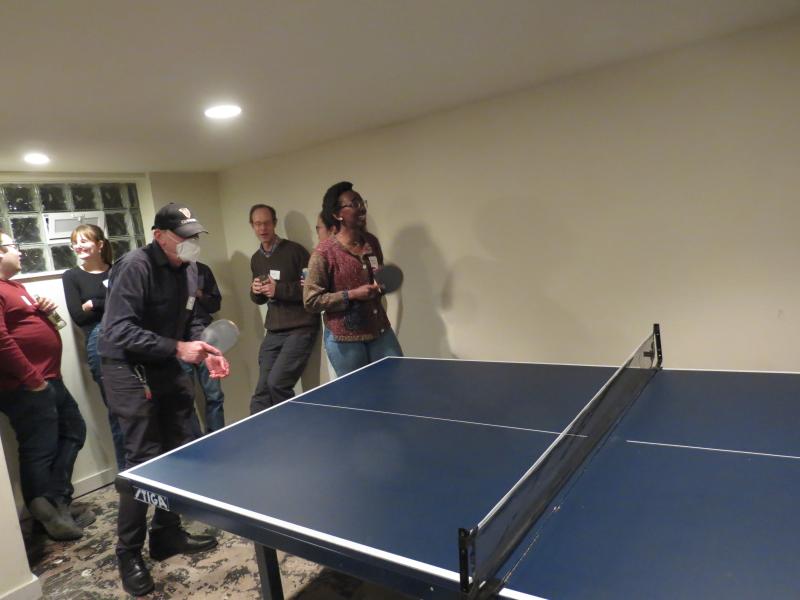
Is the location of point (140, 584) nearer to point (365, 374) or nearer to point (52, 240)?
point (365, 374)

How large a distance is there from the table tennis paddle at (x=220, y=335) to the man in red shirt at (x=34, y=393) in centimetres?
102

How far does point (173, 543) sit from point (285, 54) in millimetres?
2224

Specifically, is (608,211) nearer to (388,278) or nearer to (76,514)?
(388,278)

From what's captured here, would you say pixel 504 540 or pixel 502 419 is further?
pixel 502 419

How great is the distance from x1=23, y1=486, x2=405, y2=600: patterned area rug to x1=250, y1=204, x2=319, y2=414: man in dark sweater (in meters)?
0.99

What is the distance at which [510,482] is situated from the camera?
1.25 meters

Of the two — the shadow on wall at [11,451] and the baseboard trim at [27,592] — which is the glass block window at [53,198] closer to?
the shadow on wall at [11,451]

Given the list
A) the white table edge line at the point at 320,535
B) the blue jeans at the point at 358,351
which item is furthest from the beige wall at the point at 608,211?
the white table edge line at the point at 320,535

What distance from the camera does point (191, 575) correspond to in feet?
7.79

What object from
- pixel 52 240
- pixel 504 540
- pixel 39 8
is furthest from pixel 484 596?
pixel 52 240

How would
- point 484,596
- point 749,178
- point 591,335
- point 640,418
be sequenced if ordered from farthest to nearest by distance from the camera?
1. point 591,335
2. point 749,178
3. point 640,418
4. point 484,596

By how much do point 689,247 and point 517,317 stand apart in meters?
0.89

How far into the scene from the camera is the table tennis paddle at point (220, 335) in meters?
2.30

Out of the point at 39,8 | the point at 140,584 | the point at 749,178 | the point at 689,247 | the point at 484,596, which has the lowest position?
the point at 140,584
